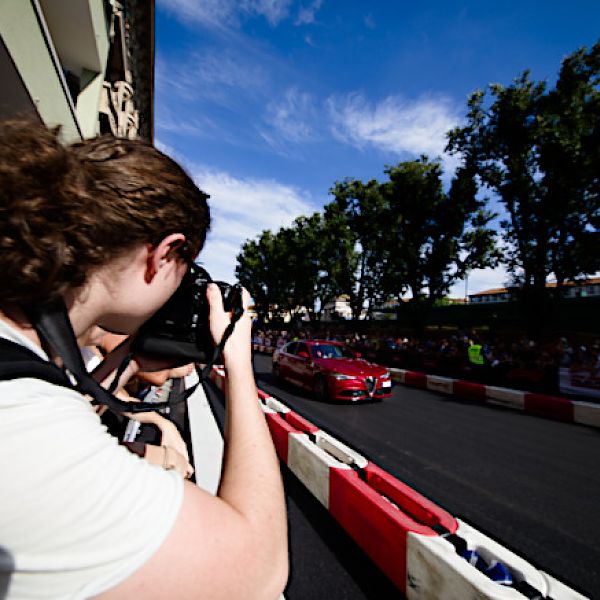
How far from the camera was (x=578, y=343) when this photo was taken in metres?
14.7

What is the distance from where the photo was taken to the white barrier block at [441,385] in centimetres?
933

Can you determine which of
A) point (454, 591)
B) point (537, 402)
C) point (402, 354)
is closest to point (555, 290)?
point (402, 354)

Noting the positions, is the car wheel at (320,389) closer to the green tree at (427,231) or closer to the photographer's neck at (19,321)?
the photographer's neck at (19,321)

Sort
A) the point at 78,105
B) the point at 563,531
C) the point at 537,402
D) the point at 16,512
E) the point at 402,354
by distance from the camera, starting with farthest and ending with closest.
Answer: the point at 402,354 → the point at 78,105 → the point at 537,402 → the point at 563,531 → the point at 16,512

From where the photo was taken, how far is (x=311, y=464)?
3.24 metres

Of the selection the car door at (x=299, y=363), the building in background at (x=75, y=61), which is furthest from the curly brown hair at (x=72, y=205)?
the car door at (x=299, y=363)

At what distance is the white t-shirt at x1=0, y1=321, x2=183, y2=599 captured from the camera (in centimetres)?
48

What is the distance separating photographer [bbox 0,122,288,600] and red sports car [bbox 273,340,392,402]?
21.9ft

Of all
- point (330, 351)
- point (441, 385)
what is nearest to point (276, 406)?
point (330, 351)

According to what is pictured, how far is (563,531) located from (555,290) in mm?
15388

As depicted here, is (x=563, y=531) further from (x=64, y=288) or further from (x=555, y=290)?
(x=555, y=290)

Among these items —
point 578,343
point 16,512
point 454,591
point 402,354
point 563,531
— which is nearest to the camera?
point 16,512

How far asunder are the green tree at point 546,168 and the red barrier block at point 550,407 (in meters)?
10.0

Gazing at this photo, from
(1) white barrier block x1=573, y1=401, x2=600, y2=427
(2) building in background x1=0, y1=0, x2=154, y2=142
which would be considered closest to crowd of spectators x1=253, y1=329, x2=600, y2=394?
(1) white barrier block x1=573, y1=401, x2=600, y2=427
